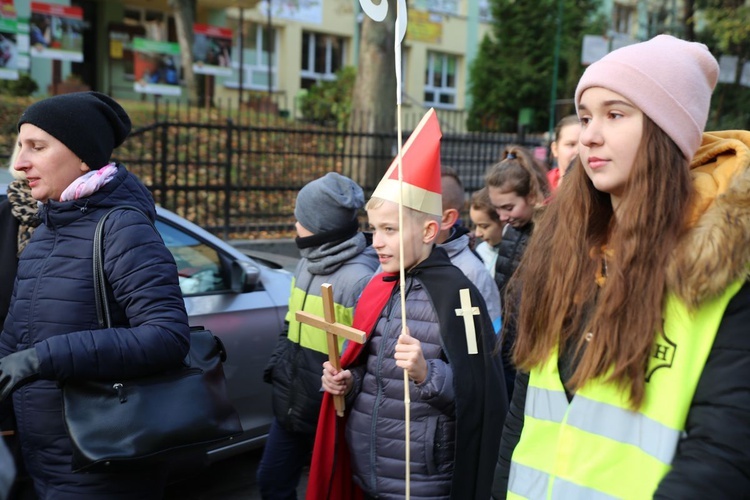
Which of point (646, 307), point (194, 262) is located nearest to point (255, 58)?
point (194, 262)

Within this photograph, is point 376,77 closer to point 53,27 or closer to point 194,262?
point 53,27

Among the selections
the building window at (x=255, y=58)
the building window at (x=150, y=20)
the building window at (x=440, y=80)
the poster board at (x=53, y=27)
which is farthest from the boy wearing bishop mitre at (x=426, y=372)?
the building window at (x=440, y=80)

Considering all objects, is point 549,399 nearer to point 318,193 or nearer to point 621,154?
point 621,154

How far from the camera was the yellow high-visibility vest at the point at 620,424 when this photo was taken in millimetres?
1446

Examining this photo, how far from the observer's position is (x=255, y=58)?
2597 cm

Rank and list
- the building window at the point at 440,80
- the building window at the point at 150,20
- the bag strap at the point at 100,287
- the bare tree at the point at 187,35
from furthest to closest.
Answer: the building window at the point at 440,80 < the building window at the point at 150,20 < the bare tree at the point at 187,35 < the bag strap at the point at 100,287

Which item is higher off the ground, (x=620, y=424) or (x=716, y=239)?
(x=716, y=239)

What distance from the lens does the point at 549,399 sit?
66.0 inches

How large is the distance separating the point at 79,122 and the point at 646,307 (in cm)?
179

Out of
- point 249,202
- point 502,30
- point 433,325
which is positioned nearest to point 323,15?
point 502,30

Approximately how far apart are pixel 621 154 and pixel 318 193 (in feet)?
6.37

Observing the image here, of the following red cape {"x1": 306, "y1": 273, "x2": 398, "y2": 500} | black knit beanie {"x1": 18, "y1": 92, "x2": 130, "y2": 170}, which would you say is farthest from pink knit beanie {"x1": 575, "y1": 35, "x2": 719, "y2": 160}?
black knit beanie {"x1": 18, "y1": 92, "x2": 130, "y2": 170}

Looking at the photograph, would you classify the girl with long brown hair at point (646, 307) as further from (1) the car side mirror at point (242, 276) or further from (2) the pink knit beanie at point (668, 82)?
(1) the car side mirror at point (242, 276)

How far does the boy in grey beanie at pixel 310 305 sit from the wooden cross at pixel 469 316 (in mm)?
710
